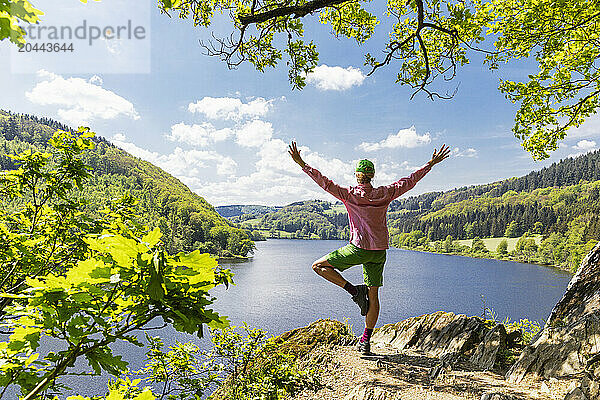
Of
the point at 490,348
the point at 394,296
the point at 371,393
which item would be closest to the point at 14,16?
the point at 371,393

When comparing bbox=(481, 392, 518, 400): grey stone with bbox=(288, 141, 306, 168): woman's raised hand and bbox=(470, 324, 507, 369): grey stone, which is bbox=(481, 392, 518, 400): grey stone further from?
bbox=(288, 141, 306, 168): woman's raised hand

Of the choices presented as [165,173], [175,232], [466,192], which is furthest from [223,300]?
[466,192]

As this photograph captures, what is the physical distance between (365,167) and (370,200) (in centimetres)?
43

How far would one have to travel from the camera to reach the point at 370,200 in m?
4.21

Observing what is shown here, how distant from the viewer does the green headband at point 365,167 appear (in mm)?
4355

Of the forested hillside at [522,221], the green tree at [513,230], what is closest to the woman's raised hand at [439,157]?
the forested hillside at [522,221]

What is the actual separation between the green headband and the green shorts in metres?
0.90

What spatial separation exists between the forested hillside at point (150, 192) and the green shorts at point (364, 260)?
4854cm

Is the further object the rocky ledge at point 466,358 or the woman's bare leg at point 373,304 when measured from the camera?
the woman's bare leg at point 373,304

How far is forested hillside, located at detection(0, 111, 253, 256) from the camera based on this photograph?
261ft

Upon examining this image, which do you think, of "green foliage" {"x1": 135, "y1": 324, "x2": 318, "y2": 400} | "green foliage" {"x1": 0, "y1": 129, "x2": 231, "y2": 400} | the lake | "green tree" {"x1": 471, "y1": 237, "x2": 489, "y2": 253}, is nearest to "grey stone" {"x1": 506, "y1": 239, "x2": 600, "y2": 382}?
"green foliage" {"x1": 135, "y1": 324, "x2": 318, "y2": 400}

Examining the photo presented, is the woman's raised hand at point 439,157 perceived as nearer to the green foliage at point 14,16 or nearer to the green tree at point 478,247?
the green foliage at point 14,16

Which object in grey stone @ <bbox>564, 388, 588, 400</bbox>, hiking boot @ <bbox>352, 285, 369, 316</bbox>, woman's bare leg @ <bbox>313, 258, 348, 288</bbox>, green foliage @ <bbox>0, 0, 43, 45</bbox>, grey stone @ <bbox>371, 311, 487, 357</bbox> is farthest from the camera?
grey stone @ <bbox>371, 311, 487, 357</bbox>

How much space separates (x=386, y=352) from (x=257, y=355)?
1928 millimetres
